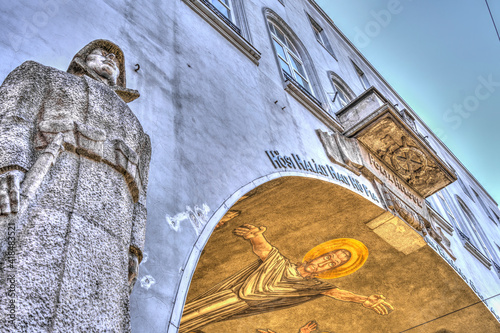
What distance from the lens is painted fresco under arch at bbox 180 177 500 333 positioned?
6.66 metres

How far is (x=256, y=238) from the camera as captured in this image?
7.19 meters

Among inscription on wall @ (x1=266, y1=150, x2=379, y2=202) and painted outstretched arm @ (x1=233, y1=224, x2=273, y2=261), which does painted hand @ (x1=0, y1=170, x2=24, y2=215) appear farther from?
painted outstretched arm @ (x1=233, y1=224, x2=273, y2=261)

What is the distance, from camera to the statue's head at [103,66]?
3.07 m

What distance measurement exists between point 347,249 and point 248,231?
5.95 feet

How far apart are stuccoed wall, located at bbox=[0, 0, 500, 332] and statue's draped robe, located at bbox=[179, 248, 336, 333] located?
2282mm

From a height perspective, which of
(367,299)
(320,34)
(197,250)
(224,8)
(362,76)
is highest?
(320,34)

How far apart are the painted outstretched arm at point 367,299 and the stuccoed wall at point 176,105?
3.05 metres

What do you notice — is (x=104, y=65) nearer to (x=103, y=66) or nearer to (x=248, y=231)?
(x=103, y=66)

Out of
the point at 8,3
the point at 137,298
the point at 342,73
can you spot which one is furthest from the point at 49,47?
the point at 342,73

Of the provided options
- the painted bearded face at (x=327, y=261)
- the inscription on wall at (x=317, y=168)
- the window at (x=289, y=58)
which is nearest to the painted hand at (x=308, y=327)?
the painted bearded face at (x=327, y=261)

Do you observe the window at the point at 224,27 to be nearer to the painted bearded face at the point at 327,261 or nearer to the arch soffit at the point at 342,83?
the painted bearded face at the point at 327,261

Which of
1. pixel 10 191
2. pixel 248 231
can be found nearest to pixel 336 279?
pixel 248 231

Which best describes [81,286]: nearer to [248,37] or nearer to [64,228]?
[64,228]

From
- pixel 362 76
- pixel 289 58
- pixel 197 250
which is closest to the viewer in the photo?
pixel 197 250
